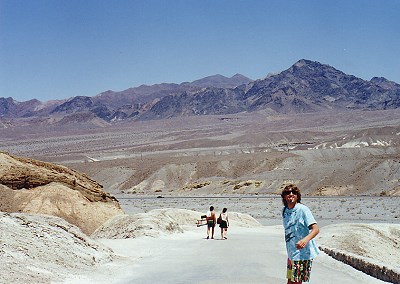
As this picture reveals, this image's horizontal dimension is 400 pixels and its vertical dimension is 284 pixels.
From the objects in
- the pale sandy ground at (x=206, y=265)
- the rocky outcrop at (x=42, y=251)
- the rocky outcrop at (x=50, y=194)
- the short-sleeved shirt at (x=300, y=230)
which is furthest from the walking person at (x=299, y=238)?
the rocky outcrop at (x=50, y=194)

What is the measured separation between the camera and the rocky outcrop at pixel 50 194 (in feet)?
77.6

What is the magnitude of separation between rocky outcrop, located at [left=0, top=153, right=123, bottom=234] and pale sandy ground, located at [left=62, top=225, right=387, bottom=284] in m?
5.11

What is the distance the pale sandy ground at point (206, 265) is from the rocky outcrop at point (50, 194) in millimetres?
5113

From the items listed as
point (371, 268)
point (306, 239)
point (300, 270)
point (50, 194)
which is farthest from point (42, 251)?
point (50, 194)

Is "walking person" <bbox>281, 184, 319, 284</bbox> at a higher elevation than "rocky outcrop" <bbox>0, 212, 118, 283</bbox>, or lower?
higher

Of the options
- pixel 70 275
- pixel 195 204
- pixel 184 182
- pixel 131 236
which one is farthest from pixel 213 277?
pixel 184 182

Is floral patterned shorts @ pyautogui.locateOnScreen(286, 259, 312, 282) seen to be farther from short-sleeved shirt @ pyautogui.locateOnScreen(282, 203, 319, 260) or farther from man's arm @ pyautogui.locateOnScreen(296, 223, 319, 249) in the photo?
man's arm @ pyautogui.locateOnScreen(296, 223, 319, 249)

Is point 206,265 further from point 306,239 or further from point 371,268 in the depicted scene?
point 306,239

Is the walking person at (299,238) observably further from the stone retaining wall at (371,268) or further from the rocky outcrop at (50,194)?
the rocky outcrop at (50,194)

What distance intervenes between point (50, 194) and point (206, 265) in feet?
40.0

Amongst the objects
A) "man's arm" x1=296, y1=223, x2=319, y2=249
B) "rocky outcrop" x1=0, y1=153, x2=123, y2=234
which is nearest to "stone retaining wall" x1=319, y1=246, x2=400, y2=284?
"man's arm" x1=296, y1=223, x2=319, y2=249

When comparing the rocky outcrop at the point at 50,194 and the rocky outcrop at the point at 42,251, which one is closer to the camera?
the rocky outcrop at the point at 42,251

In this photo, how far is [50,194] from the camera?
958 inches

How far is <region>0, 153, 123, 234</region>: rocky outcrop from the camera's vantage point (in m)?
23.6
